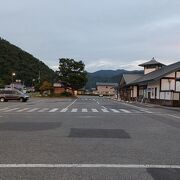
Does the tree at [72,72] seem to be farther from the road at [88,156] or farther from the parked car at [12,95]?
the road at [88,156]

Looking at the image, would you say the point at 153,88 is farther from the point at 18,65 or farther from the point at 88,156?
the point at 18,65

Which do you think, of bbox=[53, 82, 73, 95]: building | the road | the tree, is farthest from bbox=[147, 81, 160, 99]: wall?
bbox=[53, 82, 73, 95]: building

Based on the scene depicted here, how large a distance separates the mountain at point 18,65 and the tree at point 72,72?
14272 millimetres

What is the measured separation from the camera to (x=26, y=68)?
400 feet

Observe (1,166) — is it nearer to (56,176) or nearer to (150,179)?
(56,176)

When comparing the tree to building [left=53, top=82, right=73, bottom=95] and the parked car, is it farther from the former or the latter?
the parked car

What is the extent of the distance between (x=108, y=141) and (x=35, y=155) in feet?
10.3

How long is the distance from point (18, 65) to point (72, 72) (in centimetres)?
1846

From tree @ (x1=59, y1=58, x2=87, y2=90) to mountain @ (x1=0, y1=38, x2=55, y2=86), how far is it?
1427 cm

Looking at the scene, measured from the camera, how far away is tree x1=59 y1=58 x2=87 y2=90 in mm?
103188

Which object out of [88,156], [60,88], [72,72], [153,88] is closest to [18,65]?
[60,88]

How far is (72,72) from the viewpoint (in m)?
105

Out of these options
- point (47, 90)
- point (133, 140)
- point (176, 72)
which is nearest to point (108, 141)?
point (133, 140)

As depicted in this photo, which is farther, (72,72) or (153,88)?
(72,72)
